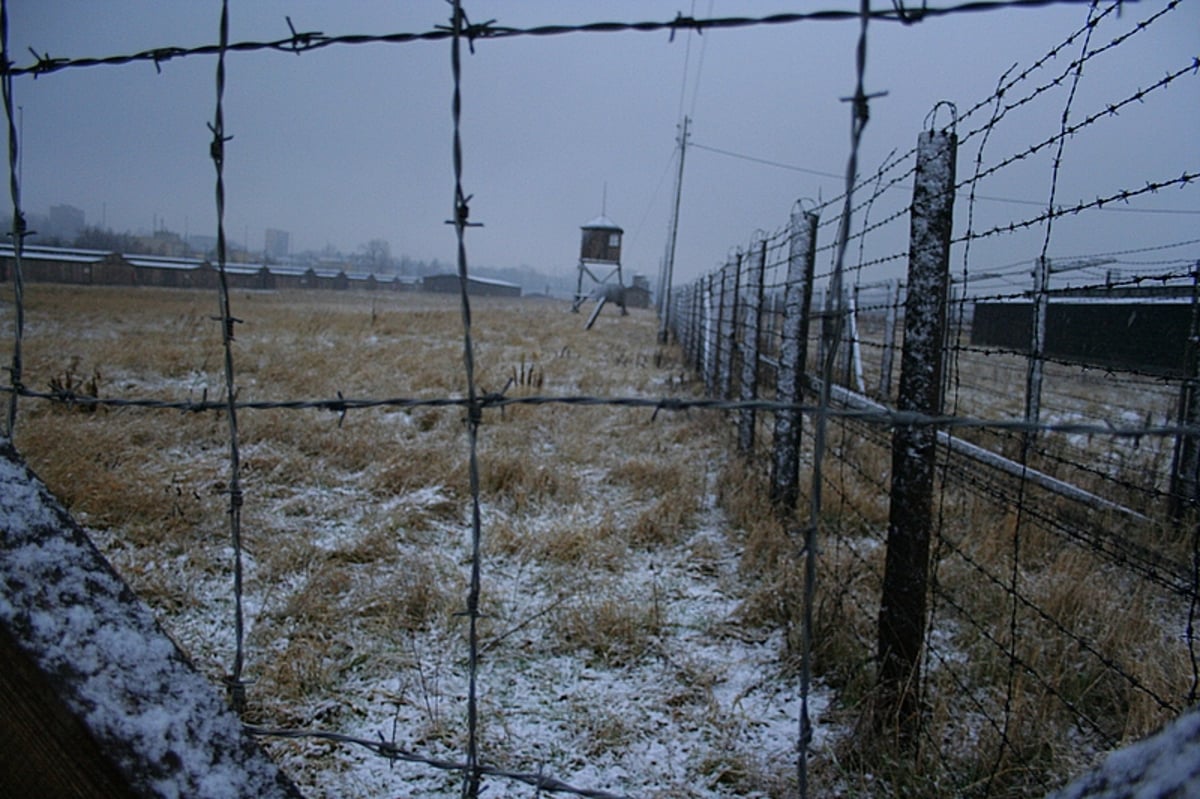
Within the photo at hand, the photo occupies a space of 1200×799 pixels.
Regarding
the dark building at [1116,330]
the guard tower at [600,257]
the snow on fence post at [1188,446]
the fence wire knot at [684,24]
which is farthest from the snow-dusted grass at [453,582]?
the guard tower at [600,257]

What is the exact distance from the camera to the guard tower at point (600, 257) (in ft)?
95.8

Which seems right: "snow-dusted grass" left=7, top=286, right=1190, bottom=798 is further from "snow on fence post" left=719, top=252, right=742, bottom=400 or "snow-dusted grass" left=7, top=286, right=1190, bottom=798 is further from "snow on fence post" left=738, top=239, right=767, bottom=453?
"snow on fence post" left=719, top=252, right=742, bottom=400

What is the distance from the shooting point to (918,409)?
1.76 m

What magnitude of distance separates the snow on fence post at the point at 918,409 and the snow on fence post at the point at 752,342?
240cm

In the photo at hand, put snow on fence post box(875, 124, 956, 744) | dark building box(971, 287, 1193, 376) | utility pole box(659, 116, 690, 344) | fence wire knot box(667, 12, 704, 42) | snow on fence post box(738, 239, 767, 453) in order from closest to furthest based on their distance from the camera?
fence wire knot box(667, 12, 704, 42) < snow on fence post box(875, 124, 956, 744) < snow on fence post box(738, 239, 767, 453) < dark building box(971, 287, 1193, 376) < utility pole box(659, 116, 690, 344)

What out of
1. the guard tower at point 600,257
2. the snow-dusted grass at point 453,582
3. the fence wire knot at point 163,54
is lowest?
the snow-dusted grass at point 453,582

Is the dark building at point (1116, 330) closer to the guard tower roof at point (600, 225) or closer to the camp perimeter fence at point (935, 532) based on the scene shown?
the camp perimeter fence at point (935, 532)

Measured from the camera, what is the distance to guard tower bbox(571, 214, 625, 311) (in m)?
29.2

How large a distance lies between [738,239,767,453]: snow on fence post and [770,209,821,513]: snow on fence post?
61cm

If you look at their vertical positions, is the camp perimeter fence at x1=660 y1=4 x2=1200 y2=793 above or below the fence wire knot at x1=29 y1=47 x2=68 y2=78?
below

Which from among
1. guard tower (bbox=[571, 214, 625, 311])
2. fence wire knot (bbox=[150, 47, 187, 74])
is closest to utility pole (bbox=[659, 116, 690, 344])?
guard tower (bbox=[571, 214, 625, 311])

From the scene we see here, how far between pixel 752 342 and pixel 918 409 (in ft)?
8.67

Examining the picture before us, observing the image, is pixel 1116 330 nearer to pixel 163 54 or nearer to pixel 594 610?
pixel 594 610

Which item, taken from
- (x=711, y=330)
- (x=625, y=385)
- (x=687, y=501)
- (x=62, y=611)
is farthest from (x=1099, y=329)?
(x=62, y=611)
